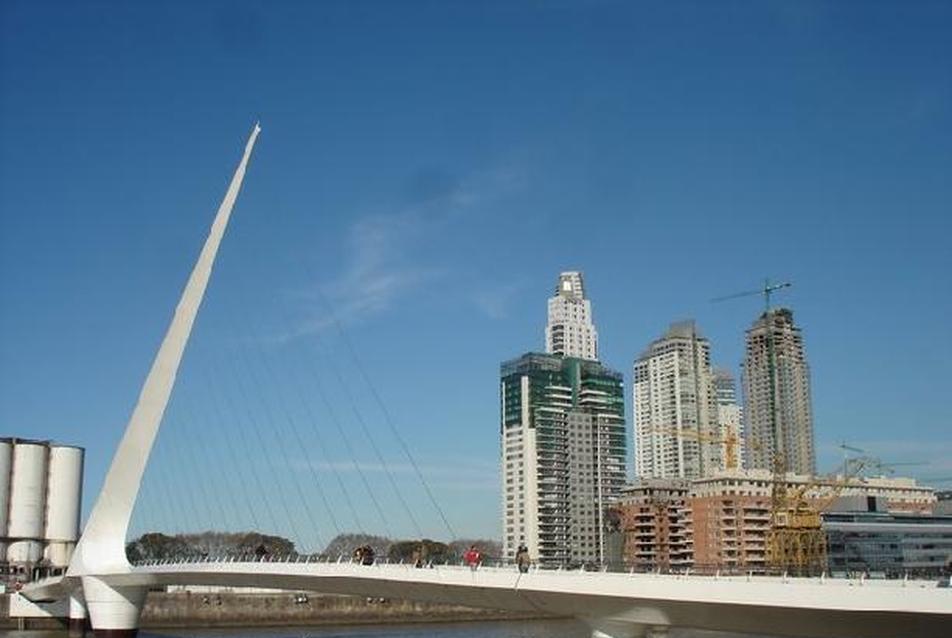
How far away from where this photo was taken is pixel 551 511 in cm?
13862

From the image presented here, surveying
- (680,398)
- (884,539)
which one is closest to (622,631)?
(884,539)

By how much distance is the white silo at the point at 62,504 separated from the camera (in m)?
91.5

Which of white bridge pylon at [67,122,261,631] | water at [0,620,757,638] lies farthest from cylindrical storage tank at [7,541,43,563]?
white bridge pylon at [67,122,261,631]

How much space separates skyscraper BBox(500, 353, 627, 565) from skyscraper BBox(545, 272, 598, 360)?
22.9 metres

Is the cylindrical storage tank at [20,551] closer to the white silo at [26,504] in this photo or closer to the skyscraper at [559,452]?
the white silo at [26,504]

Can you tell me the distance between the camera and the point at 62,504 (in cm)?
9275

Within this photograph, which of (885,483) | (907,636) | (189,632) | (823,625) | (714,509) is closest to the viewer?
(907,636)

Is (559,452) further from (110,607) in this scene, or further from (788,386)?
(110,607)

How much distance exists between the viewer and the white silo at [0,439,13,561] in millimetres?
89438

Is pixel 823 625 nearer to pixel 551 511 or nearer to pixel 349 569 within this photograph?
pixel 349 569

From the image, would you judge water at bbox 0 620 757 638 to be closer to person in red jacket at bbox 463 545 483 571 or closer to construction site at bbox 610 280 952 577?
construction site at bbox 610 280 952 577

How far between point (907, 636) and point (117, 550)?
3691cm

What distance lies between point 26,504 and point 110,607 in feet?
158

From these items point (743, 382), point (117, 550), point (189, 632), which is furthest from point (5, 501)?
point (743, 382)
